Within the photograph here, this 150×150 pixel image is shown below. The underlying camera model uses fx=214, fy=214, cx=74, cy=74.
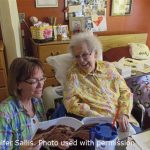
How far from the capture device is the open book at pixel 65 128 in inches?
42.0

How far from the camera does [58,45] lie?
8.79 ft

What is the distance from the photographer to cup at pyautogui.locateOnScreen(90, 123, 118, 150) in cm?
88

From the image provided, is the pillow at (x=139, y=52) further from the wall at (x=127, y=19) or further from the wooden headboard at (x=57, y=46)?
the wall at (x=127, y=19)

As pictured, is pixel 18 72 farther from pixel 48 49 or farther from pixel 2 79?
pixel 2 79

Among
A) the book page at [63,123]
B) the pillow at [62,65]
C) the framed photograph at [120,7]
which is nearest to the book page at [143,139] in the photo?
the book page at [63,123]

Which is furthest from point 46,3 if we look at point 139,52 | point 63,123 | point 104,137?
point 104,137

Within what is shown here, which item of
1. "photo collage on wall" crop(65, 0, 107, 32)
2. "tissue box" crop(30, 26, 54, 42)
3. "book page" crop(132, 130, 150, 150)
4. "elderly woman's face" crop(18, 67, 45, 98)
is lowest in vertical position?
Result: "book page" crop(132, 130, 150, 150)

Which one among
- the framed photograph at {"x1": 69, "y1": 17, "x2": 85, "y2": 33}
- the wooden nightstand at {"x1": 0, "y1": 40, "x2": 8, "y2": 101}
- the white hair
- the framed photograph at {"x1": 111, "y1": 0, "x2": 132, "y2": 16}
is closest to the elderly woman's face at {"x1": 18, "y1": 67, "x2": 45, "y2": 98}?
the white hair

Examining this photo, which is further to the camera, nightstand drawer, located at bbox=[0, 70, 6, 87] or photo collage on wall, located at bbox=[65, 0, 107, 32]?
photo collage on wall, located at bbox=[65, 0, 107, 32]

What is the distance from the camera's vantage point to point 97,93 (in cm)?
161

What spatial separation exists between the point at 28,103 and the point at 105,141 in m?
0.57

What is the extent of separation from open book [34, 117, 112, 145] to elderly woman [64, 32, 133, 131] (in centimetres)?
39

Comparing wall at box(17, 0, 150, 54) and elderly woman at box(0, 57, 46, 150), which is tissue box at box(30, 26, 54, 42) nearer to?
wall at box(17, 0, 150, 54)

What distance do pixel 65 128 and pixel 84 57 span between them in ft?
2.15
